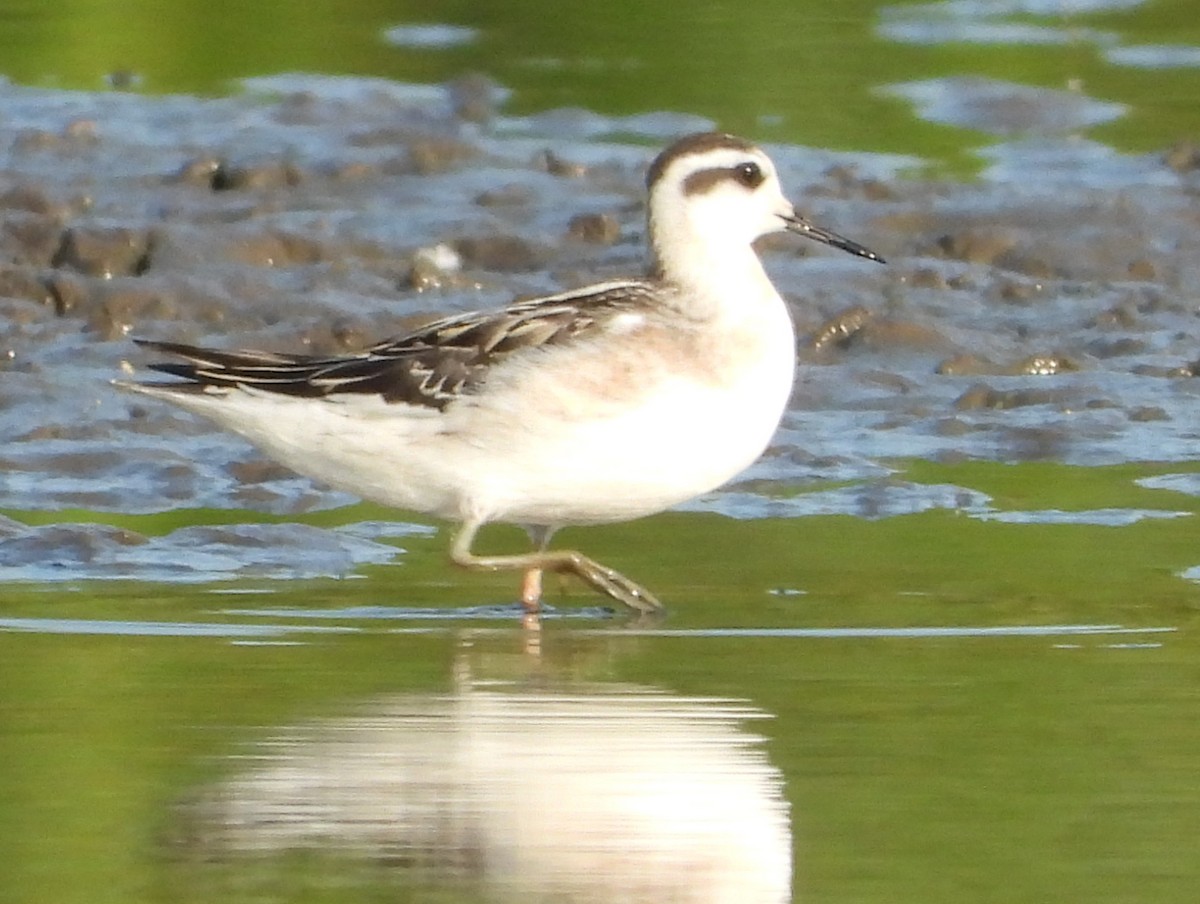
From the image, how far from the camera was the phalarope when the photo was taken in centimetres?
866

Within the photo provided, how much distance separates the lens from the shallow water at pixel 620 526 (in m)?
6.07

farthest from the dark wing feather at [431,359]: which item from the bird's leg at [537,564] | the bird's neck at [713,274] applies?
the bird's leg at [537,564]

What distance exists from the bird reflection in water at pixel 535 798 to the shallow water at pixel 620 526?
0.02 m

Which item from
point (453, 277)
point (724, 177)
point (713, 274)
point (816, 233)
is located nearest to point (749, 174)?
point (724, 177)

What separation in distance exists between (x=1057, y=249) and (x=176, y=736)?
26.3 ft

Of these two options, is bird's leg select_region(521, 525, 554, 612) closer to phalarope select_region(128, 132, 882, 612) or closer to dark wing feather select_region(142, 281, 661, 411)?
phalarope select_region(128, 132, 882, 612)

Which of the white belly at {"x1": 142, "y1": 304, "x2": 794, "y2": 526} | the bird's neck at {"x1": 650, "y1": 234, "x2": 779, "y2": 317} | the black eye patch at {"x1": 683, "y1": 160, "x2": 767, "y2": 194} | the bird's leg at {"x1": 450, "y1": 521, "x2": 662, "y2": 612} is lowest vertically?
the bird's leg at {"x1": 450, "y1": 521, "x2": 662, "y2": 612}

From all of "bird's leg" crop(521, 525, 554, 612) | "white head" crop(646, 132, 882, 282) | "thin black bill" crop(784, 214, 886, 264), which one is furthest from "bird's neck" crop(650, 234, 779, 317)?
"bird's leg" crop(521, 525, 554, 612)

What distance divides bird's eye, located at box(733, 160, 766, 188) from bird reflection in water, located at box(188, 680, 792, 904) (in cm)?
257

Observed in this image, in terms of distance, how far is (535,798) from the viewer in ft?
20.5

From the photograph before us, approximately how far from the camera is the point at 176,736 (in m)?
6.81

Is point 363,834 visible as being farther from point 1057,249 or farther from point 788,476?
point 1057,249

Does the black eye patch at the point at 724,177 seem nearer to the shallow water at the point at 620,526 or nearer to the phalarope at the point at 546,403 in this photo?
the phalarope at the point at 546,403

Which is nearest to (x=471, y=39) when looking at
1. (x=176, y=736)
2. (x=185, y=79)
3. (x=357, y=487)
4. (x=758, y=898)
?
(x=185, y=79)
